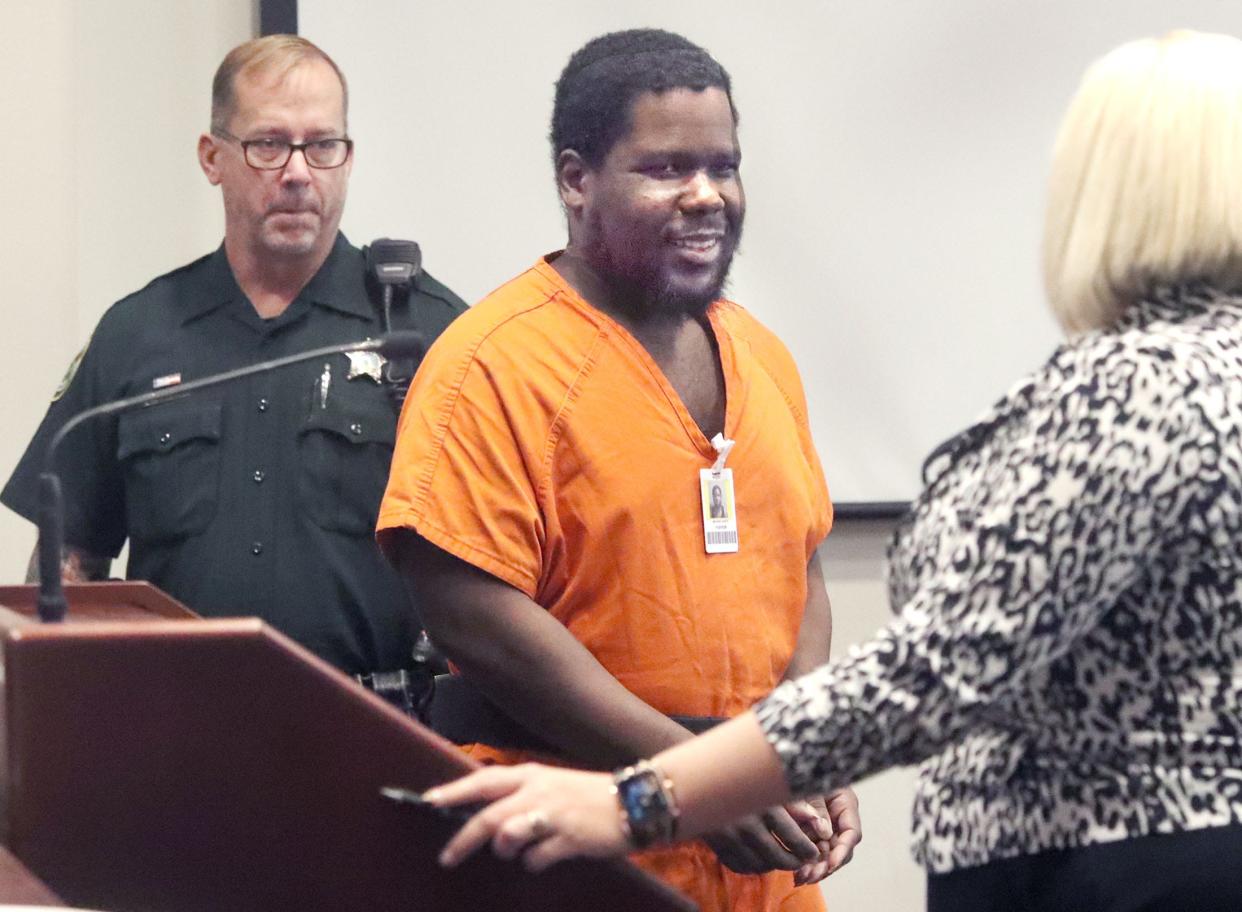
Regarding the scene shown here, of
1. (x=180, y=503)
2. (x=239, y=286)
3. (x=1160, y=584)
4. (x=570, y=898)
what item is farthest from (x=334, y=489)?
(x=1160, y=584)

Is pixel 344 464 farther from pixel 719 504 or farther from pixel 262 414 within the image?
pixel 719 504

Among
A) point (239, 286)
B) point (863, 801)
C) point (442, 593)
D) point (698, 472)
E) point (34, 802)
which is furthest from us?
point (863, 801)

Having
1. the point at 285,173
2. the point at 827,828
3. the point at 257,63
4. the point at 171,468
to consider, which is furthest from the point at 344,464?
the point at 827,828

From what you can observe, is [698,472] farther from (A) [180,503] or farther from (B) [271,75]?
(B) [271,75]

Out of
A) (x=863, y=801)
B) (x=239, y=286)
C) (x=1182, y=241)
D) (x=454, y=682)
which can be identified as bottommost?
(x=863, y=801)

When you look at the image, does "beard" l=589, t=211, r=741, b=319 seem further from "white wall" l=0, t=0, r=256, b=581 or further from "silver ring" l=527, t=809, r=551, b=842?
"white wall" l=0, t=0, r=256, b=581

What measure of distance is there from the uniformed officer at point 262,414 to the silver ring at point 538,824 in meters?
1.18

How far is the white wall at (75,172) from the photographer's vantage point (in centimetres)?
301

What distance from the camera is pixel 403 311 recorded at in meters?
2.49

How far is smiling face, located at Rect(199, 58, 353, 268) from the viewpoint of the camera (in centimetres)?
247

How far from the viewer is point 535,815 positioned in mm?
1182

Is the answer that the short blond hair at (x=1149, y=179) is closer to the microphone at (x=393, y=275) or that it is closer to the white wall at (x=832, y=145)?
the microphone at (x=393, y=275)

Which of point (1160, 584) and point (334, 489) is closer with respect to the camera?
point (1160, 584)

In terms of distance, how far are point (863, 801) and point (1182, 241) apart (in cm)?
216
